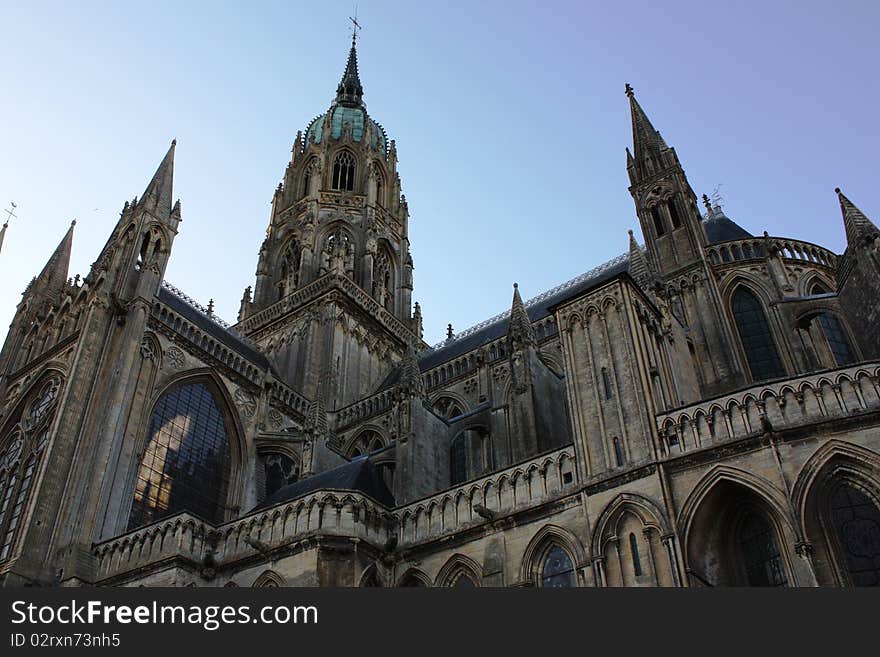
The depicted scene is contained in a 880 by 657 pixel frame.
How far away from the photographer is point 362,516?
17.7 meters

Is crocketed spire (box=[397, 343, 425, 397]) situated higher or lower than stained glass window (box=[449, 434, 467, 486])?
higher

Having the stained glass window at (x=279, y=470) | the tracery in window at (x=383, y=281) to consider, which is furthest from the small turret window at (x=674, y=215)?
the tracery in window at (x=383, y=281)

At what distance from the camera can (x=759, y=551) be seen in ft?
44.8

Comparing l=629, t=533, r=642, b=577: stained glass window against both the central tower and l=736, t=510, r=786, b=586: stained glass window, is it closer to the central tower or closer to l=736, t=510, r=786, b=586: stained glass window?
l=736, t=510, r=786, b=586: stained glass window

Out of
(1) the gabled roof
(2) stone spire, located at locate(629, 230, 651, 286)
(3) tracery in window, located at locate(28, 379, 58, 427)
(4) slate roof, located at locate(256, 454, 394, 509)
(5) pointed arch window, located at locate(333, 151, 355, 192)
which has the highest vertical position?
(5) pointed arch window, located at locate(333, 151, 355, 192)

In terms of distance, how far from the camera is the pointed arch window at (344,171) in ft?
149

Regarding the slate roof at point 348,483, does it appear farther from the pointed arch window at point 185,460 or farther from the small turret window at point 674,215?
the small turret window at point 674,215

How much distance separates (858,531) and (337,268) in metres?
29.0

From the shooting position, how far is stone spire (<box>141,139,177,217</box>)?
29.0m

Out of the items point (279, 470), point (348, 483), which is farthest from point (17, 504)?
point (348, 483)

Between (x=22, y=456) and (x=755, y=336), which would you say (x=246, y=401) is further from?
(x=755, y=336)

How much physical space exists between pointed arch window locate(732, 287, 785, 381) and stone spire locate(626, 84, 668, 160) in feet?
25.6

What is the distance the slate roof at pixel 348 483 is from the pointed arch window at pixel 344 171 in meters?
26.8

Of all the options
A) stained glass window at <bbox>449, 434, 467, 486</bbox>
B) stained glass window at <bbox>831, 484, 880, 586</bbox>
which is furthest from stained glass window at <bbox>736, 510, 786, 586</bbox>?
stained glass window at <bbox>449, 434, 467, 486</bbox>
